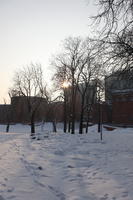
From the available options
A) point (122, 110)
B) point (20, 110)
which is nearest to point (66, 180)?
point (122, 110)

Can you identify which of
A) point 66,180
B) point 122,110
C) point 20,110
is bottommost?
point 66,180

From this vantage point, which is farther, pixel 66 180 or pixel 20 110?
pixel 20 110

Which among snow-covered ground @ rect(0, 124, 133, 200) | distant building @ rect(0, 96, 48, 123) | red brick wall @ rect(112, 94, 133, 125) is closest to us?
snow-covered ground @ rect(0, 124, 133, 200)

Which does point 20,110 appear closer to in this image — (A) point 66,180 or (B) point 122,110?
(B) point 122,110

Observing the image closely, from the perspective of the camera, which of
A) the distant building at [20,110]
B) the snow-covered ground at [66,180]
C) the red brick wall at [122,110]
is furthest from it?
the red brick wall at [122,110]

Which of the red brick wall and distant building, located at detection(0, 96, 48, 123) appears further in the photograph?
the red brick wall

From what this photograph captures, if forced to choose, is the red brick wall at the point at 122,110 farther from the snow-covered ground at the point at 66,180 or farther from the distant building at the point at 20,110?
the snow-covered ground at the point at 66,180

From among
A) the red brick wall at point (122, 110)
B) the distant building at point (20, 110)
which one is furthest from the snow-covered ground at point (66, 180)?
the red brick wall at point (122, 110)

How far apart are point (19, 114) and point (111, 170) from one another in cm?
6394

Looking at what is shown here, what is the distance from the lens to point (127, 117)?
2057 inches

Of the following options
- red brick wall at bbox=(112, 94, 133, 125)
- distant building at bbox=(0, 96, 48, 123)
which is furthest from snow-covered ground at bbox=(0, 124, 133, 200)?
red brick wall at bbox=(112, 94, 133, 125)

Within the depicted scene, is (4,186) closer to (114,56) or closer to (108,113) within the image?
(114,56)

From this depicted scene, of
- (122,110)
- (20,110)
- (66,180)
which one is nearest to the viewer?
(66,180)

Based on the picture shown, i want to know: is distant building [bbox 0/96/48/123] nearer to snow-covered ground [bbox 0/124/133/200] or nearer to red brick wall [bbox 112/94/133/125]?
red brick wall [bbox 112/94/133/125]
